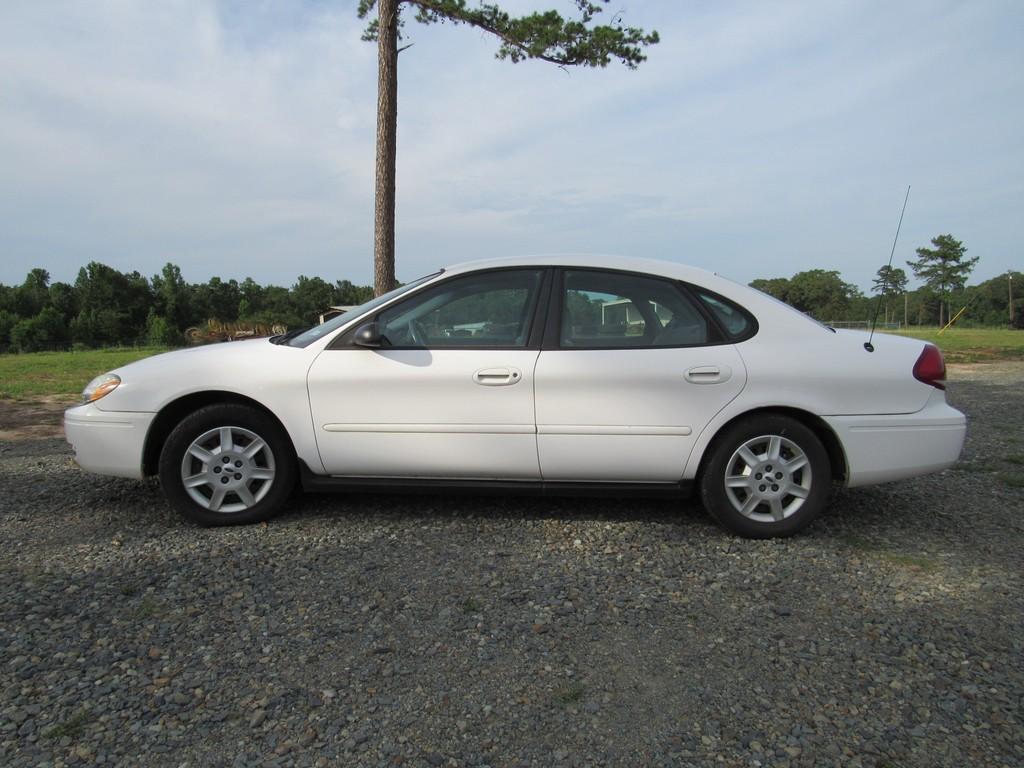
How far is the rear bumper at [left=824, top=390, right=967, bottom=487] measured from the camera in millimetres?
3352

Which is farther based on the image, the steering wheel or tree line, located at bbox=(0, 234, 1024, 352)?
tree line, located at bbox=(0, 234, 1024, 352)

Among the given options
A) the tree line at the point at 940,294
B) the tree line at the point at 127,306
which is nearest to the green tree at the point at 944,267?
the tree line at the point at 940,294

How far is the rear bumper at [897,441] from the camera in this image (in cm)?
335

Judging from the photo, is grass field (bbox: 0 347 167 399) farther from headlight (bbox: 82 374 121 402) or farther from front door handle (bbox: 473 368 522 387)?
front door handle (bbox: 473 368 522 387)

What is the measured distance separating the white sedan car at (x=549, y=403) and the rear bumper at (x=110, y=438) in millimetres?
11

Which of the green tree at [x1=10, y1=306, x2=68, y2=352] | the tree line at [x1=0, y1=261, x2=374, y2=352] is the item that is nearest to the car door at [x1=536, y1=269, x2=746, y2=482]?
the tree line at [x1=0, y1=261, x2=374, y2=352]

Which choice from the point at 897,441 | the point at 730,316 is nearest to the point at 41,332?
the point at 730,316

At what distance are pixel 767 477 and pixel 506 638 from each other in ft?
5.68

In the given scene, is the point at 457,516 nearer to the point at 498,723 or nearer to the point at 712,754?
the point at 498,723

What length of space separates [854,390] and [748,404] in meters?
0.54

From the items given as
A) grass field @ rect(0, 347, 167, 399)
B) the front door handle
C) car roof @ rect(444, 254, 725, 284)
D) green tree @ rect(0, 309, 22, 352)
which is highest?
green tree @ rect(0, 309, 22, 352)

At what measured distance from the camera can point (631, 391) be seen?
3.38 meters

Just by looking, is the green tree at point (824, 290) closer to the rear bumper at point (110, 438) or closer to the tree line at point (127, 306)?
the tree line at point (127, 306)

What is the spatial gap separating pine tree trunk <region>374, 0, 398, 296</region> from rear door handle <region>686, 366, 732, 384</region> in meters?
6.81
